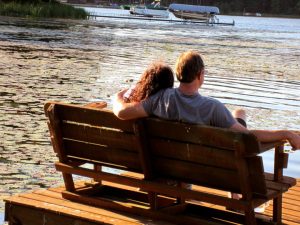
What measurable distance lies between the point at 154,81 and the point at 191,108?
44cm

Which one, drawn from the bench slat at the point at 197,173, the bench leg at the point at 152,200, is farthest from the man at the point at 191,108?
the bench leg at the point at 152,200

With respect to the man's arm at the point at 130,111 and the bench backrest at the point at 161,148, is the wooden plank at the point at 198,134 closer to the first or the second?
the bench backrest at the point at 161,148

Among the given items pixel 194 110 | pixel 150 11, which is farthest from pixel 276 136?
pixel 150 11

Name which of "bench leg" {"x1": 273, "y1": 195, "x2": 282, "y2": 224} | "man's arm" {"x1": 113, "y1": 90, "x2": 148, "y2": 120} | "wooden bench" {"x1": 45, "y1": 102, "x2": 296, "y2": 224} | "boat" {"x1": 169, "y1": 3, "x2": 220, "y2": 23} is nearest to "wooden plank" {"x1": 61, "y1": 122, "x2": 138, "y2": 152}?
"wooden bench" {"x1": 45, "y1": 102, "x2": 296, "y2": 224}

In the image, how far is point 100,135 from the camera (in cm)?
614

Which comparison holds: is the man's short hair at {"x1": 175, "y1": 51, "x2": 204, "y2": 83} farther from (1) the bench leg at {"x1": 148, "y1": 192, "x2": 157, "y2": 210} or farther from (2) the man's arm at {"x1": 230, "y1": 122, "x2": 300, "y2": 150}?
(1) the bench leg at {"x1": 148, "y1": 192, "x2": 157, "y2": 210}

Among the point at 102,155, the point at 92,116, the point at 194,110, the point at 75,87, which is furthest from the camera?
the point at 75,87

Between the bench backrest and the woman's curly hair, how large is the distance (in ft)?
0.97

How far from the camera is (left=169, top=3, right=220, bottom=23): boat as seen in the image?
12106cm

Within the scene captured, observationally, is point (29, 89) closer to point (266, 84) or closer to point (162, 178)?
point (266, 84)

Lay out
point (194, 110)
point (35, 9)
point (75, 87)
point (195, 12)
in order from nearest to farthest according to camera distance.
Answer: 1. point (194, 110)
2. point (75, 87)
3. point (35, 9)
4. point (195, 12)

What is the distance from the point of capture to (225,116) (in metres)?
5.71

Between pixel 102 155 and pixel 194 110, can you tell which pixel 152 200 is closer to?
pixel 102 155

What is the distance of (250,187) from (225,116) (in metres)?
0.60
